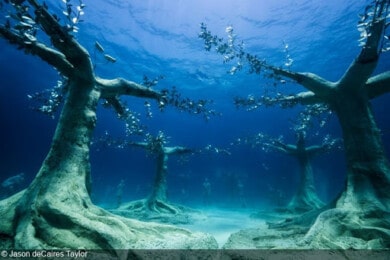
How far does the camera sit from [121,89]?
877cm

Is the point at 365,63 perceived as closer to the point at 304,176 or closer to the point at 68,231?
the point at 68,231

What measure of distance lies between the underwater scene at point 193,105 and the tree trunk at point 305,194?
9 centimetres

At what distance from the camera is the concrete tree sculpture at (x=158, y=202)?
13.0 metres

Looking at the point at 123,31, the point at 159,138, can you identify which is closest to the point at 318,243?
the point at 159,138

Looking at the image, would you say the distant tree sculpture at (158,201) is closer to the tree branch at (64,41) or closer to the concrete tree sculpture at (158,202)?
the concrete tree sculpture at (158,202)

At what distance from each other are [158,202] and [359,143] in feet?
36.6

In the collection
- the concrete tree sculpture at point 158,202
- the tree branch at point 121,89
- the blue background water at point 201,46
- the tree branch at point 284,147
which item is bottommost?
the concrete tree sculpture at point 158,202

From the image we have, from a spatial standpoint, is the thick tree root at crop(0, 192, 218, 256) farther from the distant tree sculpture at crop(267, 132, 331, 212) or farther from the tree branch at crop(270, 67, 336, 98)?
the distant tree sculpture at crop(267, 132, 331, 212)

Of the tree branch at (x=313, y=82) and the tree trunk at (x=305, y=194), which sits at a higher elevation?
the tree branch at (x=313, y=82)

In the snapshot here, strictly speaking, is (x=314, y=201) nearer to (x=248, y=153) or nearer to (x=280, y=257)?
Result: (x=280, y=257)

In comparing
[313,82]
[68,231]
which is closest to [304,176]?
[313,82]

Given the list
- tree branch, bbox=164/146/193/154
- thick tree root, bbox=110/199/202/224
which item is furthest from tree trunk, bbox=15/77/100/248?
tree branch, bbox=164/146/193/154

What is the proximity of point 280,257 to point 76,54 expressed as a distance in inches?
264

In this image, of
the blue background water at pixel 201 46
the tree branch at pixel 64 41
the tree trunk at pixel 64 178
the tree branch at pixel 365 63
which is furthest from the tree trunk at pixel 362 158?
the tree branch at pixel 64 41
